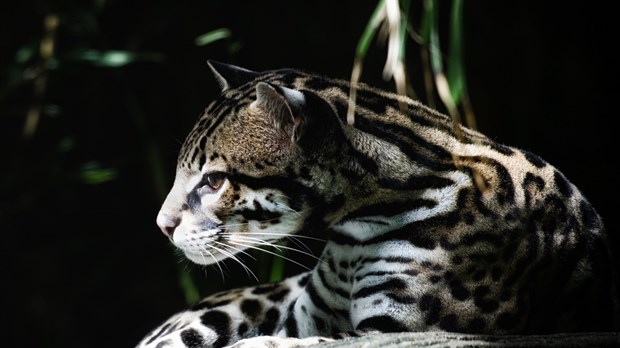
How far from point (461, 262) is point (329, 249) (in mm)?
635

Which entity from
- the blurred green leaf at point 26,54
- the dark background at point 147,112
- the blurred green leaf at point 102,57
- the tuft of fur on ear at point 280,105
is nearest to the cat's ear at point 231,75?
the tuft of fur on ear at point 280,105

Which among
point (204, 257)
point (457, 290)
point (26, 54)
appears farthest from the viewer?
point (26, 54)

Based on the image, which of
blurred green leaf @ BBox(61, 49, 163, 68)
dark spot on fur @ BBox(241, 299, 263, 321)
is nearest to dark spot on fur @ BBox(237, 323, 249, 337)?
dark spot on fur @ BBox(241, 299, 263, 321)

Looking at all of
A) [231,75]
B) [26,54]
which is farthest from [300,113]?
[26,54]

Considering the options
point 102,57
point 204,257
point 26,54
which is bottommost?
point 204,257

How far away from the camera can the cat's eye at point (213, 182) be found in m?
3.58

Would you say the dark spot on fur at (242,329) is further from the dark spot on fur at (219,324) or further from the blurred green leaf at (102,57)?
the blurred green leaf at (102,57)

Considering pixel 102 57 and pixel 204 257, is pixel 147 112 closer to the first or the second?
pixel 102 57

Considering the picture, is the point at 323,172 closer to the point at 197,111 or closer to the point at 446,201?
the point at 446,201

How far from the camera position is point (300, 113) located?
3400 mm

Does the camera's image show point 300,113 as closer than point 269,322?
Yes

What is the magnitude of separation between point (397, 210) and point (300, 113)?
1.68 ft

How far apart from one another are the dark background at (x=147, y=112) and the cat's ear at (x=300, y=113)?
7.17ft

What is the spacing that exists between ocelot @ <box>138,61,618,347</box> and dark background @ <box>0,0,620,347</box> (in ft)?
6.30
